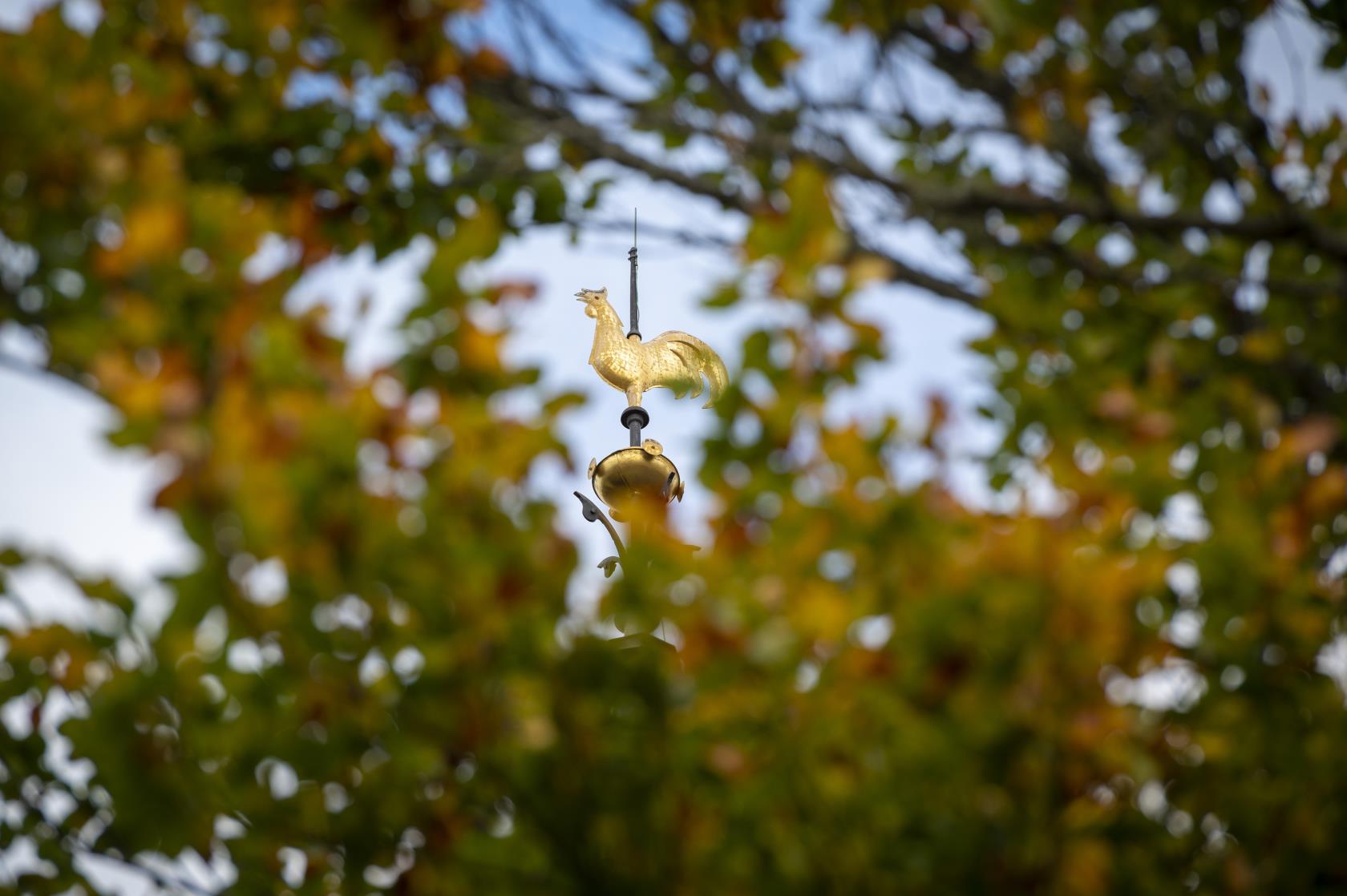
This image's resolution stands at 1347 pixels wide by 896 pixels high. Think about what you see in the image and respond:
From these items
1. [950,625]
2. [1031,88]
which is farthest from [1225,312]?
[950,625]

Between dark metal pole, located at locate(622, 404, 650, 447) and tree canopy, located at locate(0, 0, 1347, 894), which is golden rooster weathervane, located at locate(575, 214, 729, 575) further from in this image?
tree canopy, located at locate(0, 0, 1347, 894)

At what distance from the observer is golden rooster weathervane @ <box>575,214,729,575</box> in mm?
5777

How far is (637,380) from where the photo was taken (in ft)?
19.9

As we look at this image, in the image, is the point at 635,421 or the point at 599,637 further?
the point at 635,421

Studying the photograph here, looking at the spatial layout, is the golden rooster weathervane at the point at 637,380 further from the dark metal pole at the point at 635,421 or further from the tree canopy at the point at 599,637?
the tree canopy at the point at 599,637

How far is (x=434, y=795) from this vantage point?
2189mm

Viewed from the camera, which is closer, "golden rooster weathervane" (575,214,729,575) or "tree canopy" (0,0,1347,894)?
"tree canopy" (0,0,1347,894)

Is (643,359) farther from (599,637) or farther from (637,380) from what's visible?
(599,637)

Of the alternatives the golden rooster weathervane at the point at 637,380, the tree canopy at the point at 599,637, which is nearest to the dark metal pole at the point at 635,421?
the golden rooster weathervane at the point at 637,380

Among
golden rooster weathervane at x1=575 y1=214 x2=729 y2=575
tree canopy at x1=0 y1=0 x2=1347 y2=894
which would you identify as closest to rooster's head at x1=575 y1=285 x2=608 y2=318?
golden rooster weathervane at x1=575 y1=214 x2=729 y2=575

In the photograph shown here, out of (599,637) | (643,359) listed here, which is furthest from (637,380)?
(599,637)

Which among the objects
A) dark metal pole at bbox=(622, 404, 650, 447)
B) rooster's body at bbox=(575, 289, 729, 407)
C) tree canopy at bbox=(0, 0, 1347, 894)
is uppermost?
tree canopy at bbox=(0, 0, 1347, 894)

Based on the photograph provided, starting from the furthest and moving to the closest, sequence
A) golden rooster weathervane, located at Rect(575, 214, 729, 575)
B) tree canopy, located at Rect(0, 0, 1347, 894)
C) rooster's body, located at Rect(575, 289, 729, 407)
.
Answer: rooster's body, located at Rect(575, 289, 729, 407), golden rooster weathervane, located at Rect(575, 214, 729, 575), tree canopy, located at Rect(0, 0, 1347, 894)

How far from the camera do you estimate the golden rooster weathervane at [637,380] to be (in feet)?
19.0
